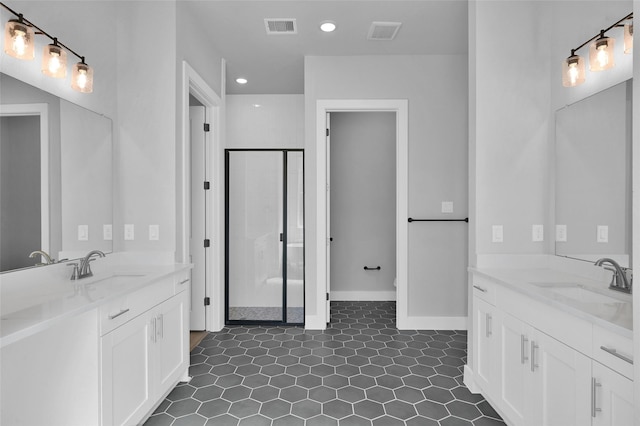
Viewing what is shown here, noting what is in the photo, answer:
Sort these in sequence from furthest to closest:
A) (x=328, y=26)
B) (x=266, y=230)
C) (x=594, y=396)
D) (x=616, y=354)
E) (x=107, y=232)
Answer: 1. (x=266, y=230)
2. (x=328, y=26)
3. (x=107, y=232)
4. (x=594, y=396)
5. (x=616, y=354)

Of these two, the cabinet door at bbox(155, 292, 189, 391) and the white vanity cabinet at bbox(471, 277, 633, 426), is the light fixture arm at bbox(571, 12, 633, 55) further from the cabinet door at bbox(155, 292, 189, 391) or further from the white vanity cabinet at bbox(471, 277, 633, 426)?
the cabinet door at bbox(155, 292, 189, 391)

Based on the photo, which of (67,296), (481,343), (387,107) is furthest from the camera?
(387,107)

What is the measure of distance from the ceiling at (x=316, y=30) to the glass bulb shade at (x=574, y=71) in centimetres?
104

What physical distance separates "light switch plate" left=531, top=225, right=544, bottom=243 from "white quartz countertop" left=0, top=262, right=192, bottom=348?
2400 mm

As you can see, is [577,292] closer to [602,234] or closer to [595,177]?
[602,234]

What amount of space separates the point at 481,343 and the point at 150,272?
2.15 meters

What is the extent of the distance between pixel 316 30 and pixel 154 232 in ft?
7.19

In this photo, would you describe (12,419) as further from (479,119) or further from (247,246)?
(479,119)

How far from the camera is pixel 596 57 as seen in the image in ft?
6.57

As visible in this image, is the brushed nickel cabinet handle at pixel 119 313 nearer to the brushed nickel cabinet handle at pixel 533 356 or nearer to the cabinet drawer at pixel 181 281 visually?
the cabinet drawer at pixel 181 281

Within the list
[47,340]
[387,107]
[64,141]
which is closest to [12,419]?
[47,340]

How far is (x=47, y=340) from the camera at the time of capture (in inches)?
65.0

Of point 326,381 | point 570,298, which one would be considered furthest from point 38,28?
point 570,298

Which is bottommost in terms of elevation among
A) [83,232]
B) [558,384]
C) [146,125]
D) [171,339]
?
[171,339]
